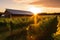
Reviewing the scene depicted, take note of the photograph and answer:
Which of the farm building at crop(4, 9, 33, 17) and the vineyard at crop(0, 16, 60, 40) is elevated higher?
the farm building at crop(4, 9, 33, 17)

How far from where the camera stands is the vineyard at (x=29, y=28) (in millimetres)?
1693

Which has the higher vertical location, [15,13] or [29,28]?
[15,13]

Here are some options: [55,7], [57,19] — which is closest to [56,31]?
[57,19]

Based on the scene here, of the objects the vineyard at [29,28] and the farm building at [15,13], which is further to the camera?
the vineyard at [29,28]

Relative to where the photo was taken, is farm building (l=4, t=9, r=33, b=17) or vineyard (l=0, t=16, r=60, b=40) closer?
farm building (l=4, t=9, r=33, b=17)

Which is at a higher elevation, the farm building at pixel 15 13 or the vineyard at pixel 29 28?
the farm building at pixel 15 13

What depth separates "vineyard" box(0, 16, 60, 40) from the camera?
5.56 feet

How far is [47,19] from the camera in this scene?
6.25ft

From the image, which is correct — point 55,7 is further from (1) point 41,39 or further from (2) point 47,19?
(1) point 41,39

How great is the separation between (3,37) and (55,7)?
2.79 ft

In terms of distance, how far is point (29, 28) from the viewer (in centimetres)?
183

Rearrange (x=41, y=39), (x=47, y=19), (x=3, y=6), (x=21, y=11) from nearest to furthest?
(x=3, y=6), (x=21, y=11), (x=41, y=39), (x=47, y=19)

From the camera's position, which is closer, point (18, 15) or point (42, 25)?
point (18, 15)

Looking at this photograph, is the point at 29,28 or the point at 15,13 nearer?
the point at 15,13
